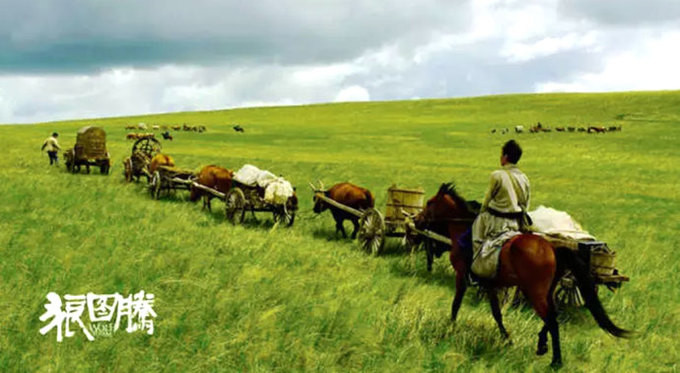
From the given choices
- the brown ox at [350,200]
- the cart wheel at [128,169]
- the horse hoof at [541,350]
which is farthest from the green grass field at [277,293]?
the cart wheel at [128,169]

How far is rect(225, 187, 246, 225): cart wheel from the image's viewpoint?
616 inches

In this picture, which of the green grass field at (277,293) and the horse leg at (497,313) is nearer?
the green grass field at (277,293)

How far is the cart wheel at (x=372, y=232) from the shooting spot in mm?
12531

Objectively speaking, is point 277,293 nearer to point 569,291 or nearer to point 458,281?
point 458,281

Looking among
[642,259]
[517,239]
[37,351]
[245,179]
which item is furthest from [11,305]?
[642,259]

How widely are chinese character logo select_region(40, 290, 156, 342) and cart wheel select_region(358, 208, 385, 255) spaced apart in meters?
6.66

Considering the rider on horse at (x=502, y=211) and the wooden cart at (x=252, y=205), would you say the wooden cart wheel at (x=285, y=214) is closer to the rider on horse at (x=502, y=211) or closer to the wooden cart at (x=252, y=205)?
the wooden cart at (x=252, y=205)

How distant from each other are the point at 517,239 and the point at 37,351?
5.44m

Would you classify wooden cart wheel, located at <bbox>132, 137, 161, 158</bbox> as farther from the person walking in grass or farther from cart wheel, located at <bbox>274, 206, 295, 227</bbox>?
cart wheel, located at <bbox>274, 206, 295, 227</bbox>

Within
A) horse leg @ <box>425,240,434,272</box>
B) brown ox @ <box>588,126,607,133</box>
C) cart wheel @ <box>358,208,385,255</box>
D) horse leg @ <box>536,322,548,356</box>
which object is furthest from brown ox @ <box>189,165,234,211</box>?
brown ox @ <box>588,126,607,133</box>

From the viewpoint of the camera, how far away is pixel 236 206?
15.8 metres

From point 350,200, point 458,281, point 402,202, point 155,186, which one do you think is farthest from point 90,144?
point 458,281

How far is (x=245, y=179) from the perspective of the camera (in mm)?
16000

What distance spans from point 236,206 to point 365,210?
4.01m
